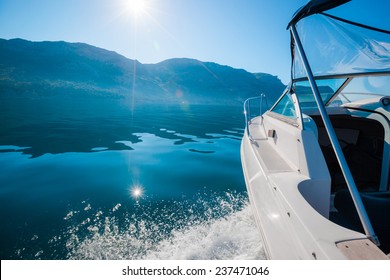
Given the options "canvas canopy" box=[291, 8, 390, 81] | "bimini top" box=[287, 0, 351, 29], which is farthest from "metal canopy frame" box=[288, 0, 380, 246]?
"canvas canopy" box=[291, 8, 390, 81]

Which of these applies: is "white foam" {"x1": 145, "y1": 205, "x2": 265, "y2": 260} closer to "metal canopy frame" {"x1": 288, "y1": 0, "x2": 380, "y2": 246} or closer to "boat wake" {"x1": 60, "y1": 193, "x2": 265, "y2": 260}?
"boat wake" {"x1": 60, "y1": 193, "x2": 265, "y2": 260}

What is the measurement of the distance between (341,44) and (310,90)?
804 millimetres

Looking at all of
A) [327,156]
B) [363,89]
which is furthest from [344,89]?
[327,156]

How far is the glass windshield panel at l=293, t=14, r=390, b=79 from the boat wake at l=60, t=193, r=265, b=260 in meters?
2.49

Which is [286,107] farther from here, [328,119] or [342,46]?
[328,119]

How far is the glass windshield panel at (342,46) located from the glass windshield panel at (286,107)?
602mm

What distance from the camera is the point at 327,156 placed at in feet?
10.8

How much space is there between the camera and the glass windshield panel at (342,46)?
211 centimetres

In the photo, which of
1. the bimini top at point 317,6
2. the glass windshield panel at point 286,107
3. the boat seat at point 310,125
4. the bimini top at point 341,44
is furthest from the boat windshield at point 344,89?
the bimini top at point 317,6

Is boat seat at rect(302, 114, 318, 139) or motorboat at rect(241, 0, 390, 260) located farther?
boat seat at rect(302, 114, 318, 139)

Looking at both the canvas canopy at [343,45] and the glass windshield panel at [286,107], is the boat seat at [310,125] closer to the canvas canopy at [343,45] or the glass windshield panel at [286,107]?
the glass windshield panel at [286,107]

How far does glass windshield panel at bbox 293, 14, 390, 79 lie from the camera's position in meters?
2.11

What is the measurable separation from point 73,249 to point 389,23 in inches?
171
